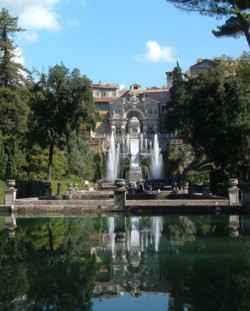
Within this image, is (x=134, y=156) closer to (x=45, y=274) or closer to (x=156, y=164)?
(x=156, y=164)

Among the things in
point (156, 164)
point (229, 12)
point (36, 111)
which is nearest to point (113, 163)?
point (156, 164)

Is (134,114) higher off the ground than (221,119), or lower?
higher

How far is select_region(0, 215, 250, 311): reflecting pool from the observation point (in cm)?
756

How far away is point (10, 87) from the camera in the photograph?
152 ft

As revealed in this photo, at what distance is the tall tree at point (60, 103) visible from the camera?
37.1m

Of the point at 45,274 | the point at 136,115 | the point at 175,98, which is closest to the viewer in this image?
the point at 45,274

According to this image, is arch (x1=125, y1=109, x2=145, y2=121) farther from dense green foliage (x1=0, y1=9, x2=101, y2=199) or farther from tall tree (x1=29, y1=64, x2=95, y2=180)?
tall tree (x1=29, y1=64, x2=95, y2=180)

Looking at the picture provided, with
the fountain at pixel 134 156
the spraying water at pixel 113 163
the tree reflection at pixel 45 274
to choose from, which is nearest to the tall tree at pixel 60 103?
the tree reflection at pixel 45 274

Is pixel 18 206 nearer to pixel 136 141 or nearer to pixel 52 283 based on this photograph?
pixel 52 283

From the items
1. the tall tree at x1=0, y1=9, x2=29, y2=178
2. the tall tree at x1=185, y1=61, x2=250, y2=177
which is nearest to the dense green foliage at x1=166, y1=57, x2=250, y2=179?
the tall tree at x1=185, y1=61, x2=250, y2=177

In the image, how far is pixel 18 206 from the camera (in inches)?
995

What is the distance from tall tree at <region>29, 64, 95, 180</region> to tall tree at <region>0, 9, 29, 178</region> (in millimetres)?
6321

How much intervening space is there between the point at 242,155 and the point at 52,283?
28.1 m

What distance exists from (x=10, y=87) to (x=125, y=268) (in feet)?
127
